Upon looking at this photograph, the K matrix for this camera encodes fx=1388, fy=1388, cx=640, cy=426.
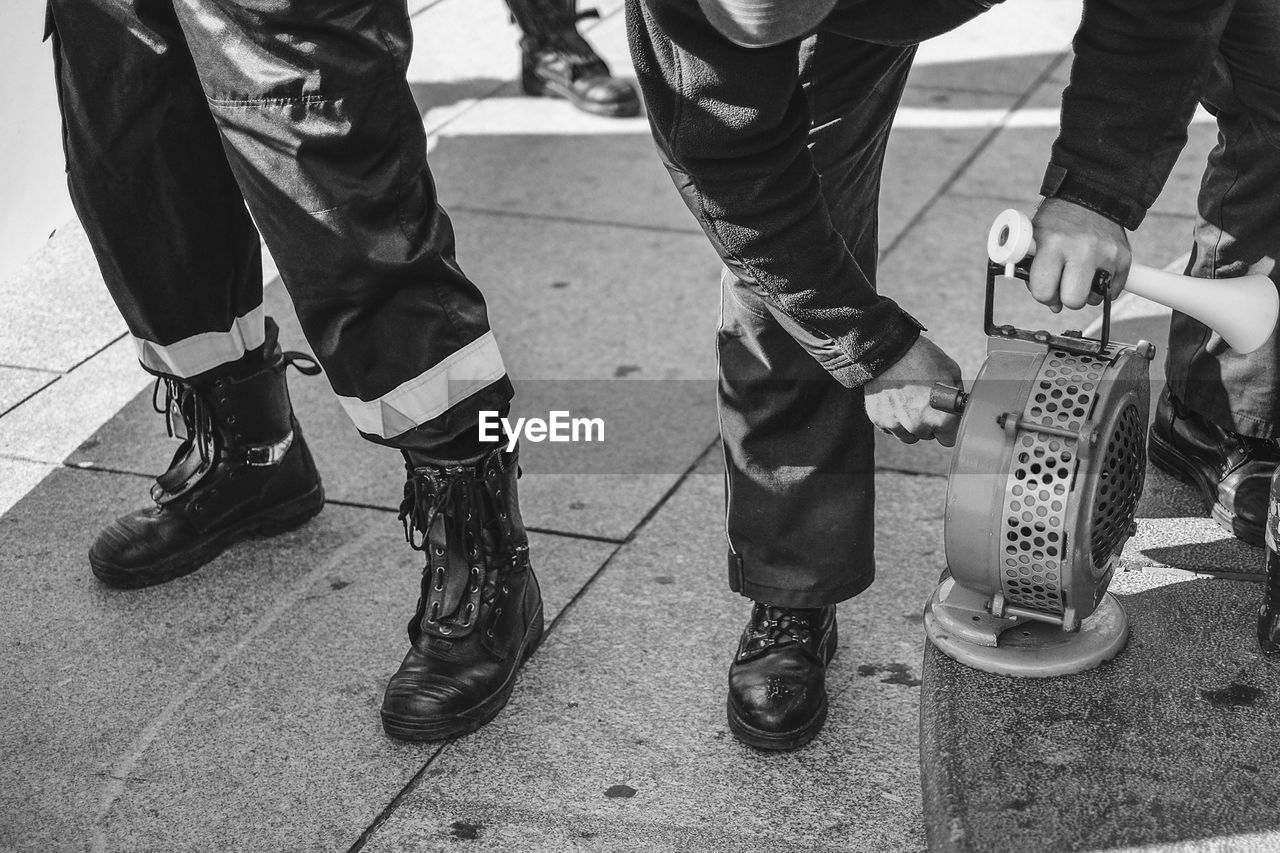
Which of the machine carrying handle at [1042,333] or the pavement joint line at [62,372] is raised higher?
the machine carrying handle at [1042,333]

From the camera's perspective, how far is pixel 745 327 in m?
2.09

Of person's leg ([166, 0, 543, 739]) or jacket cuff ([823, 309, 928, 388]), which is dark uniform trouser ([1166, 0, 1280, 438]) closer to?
jacket cuff ([823, 309, 928, 388])

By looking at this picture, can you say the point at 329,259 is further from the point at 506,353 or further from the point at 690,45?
the point at 506,353

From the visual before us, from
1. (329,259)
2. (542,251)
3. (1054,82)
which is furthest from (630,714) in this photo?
(1054,82)

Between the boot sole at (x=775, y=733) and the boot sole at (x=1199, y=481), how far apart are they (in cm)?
80

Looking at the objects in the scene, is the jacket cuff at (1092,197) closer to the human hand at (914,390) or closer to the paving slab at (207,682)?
the human hand at (914,390)

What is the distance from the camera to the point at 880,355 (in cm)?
187

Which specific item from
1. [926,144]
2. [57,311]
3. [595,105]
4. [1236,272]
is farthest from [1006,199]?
[57,311]

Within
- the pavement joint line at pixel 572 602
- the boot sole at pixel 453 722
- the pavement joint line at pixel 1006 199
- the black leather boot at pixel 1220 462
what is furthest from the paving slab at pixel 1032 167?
the boot sole at pixel 453 722

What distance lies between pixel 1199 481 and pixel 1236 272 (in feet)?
1.27

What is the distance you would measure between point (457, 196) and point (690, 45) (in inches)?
105

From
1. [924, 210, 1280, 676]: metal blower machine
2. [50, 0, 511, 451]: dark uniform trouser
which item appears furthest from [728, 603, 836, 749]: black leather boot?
[50, 0, 511, 451]: dark uniform trouser

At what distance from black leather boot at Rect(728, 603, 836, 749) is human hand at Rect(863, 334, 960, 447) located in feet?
1.52

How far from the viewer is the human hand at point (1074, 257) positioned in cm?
181
